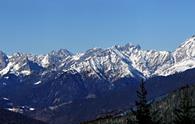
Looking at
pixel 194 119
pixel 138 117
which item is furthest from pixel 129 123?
pixel 194 119

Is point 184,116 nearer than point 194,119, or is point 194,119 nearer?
point 184,116

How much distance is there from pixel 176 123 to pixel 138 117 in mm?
2732

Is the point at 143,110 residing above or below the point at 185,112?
above

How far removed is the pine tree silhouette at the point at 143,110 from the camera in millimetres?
41375

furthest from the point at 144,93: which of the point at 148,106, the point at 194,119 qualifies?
the point at 194,119

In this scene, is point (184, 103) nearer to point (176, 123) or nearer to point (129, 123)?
point (176, 123)

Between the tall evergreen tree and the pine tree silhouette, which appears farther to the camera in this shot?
the pine tree silhouette

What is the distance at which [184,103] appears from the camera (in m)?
41.9

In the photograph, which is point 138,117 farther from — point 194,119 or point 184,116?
point 194,119

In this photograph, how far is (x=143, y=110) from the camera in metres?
42.1

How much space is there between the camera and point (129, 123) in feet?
142

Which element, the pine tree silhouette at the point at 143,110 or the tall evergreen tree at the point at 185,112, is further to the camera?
the pine tree silhouette at the point at 143,110

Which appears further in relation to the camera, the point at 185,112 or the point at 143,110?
the point at 143,110

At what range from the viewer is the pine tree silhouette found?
41375mm
